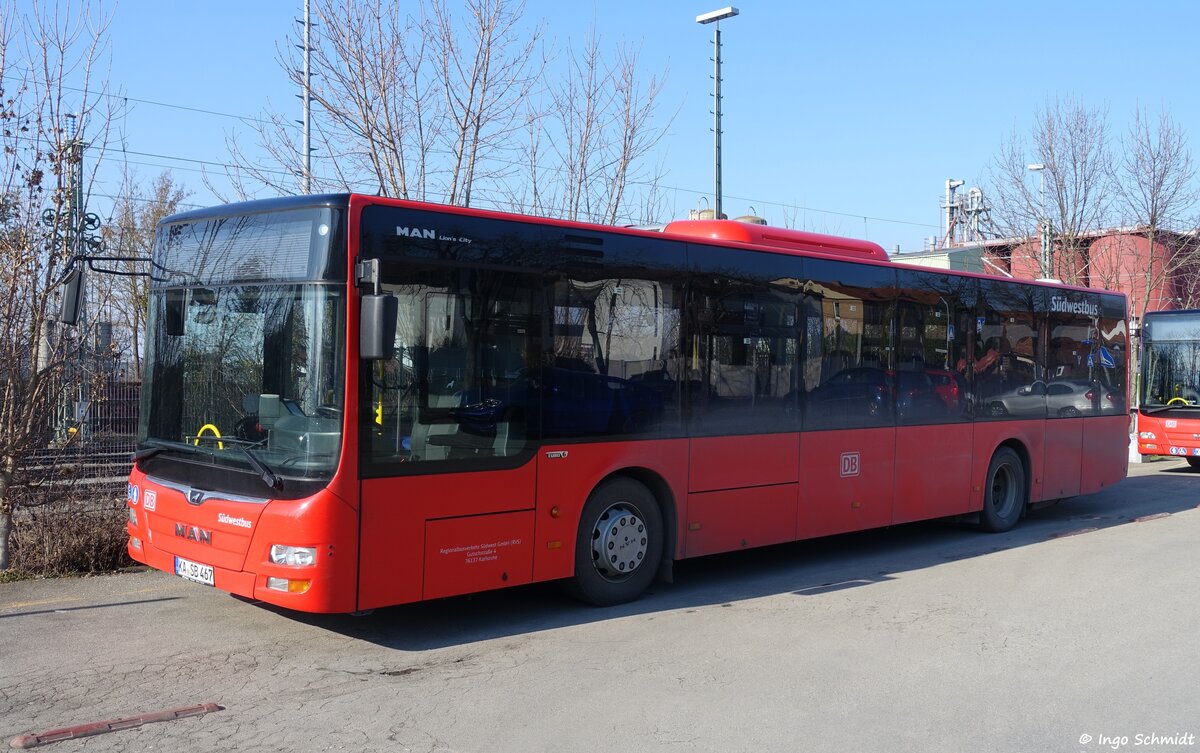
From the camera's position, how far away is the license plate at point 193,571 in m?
7.08

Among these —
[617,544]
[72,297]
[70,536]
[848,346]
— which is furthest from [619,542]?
[70,536]

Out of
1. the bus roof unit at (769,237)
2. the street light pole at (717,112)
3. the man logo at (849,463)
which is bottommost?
the man logo at (849,463)

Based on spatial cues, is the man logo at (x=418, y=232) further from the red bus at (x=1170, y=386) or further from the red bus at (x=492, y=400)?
the red bus at (x=1170, y=386)

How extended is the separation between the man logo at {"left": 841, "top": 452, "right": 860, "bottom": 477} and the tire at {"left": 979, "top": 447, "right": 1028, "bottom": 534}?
9.72ft

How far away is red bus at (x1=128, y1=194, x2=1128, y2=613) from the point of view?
6688 millimetres

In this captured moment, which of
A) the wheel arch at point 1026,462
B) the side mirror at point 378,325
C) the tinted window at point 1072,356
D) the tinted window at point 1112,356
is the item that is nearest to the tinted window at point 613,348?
the side mirror at point 378,325

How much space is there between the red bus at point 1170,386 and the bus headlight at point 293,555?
721 inches

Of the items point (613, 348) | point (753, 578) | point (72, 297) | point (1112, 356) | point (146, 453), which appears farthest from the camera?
point (1112, 356)

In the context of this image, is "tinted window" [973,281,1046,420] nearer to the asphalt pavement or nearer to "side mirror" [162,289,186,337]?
the asphalt pavement

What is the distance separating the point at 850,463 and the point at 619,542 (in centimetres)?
326

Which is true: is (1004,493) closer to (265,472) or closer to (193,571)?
(265,472)

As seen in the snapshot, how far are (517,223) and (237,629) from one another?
3.53 metres

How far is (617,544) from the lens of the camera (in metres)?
8.49

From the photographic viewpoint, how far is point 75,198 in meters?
9.46
